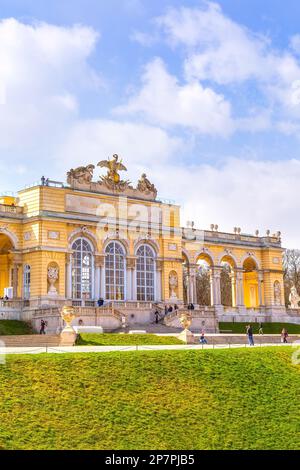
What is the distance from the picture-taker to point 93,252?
54344mm

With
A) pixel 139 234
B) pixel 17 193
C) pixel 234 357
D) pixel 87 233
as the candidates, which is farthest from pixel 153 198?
pixel 234 357

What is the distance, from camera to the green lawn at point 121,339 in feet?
122

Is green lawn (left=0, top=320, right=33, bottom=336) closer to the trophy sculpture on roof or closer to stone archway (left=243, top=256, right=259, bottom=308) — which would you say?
the trophy sculpture on roof

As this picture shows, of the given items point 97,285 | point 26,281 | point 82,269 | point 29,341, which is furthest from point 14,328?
point 29,341

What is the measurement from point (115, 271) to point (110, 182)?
7.03m

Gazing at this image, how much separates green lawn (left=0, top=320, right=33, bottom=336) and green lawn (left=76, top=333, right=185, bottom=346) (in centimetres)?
976

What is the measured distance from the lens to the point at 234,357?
28.8m

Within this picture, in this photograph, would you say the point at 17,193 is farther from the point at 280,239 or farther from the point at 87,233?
the point at 280,239

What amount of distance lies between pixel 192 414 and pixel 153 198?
38.0m

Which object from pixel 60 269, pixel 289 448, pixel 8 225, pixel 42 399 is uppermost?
pixel 8 225

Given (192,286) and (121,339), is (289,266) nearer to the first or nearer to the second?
(192,286)

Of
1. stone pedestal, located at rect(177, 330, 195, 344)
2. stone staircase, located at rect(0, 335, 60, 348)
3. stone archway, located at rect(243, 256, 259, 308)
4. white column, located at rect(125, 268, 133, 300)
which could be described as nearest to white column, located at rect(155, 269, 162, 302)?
white column, located at rect(125, 268, 133, 300)

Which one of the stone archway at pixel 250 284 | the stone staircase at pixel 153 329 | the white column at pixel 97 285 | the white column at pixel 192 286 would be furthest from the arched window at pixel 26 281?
the stone archway at pixel 250 284

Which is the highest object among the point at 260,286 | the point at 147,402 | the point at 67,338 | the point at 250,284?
the point at 250,284
